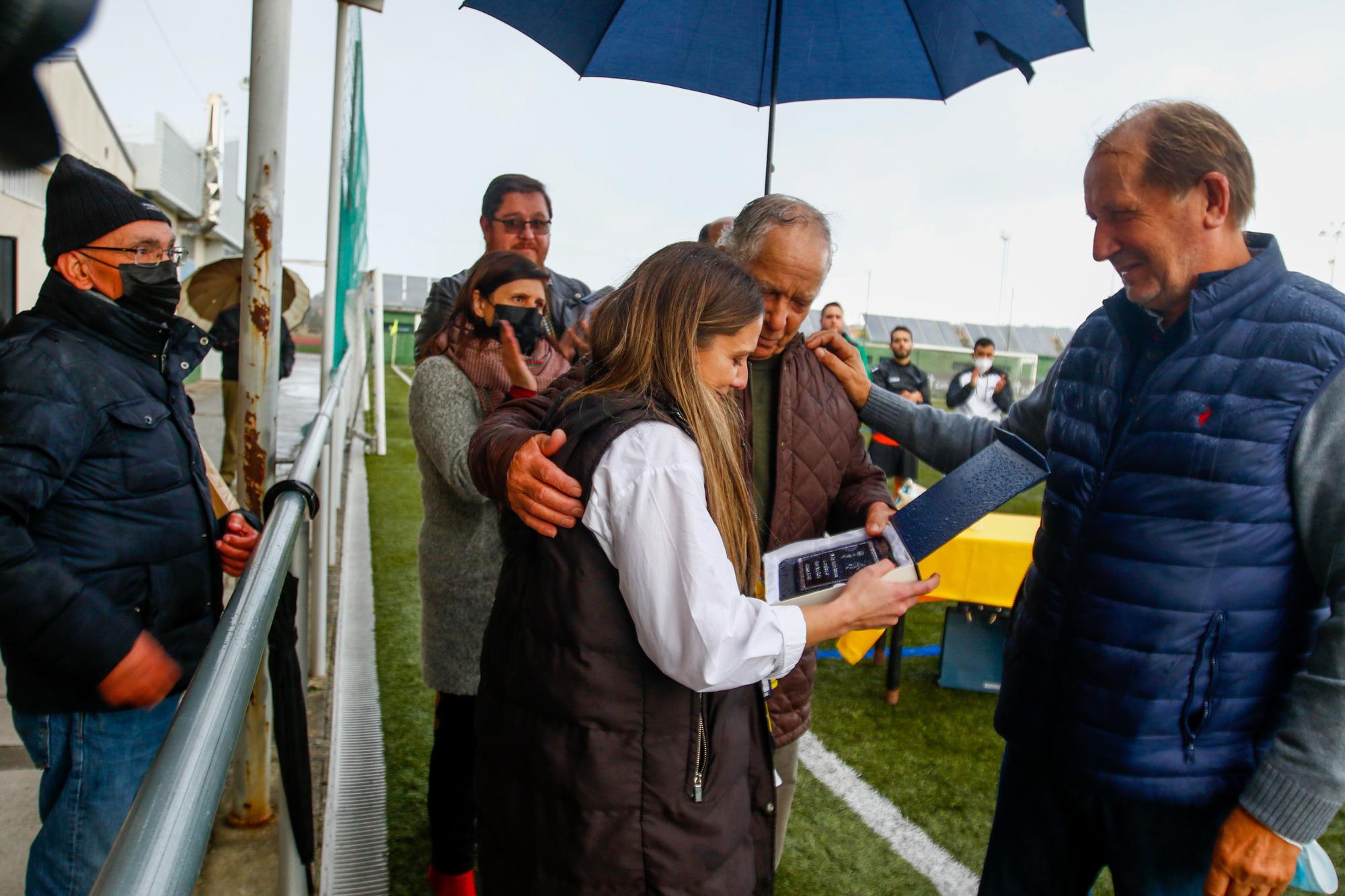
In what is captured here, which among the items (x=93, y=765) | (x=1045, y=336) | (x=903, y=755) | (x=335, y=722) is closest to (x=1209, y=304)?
(x=93, y=765)

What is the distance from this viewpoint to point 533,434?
1574mm

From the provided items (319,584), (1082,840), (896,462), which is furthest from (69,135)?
(896,462)

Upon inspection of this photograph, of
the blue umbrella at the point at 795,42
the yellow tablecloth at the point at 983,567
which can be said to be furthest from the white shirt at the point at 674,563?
the yellow tablecloth at the point at 983,567

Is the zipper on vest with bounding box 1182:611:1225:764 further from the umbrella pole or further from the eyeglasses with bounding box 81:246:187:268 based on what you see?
the eyeglasses with bounding box 81:246:187:268

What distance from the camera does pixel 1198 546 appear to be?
61.3 inches

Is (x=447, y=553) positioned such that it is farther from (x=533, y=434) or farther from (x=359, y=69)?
(x=359, y=69)

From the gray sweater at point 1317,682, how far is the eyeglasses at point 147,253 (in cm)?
218

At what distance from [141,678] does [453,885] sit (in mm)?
1247

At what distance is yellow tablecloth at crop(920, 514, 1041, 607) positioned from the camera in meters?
4.33

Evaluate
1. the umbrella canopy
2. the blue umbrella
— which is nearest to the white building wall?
the blue umbrella

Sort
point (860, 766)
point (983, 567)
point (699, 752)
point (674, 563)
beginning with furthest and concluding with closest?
1. point (983, 567)
2. point (860, 766)
3. point (699, 752)
4. point (674, 563)

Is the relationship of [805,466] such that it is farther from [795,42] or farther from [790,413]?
[795,42]

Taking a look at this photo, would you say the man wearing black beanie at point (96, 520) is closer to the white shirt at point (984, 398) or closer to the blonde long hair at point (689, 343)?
the blonde long hair at point (689, 343)

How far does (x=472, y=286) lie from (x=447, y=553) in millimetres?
771
